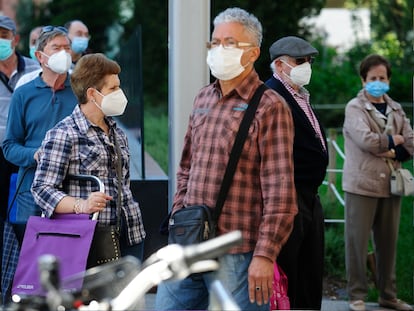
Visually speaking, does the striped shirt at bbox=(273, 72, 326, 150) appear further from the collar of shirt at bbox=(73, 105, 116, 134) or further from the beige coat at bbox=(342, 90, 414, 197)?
the beige coat at bbox=(342, 90, 414, 197)

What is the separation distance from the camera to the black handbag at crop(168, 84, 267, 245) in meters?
4.66

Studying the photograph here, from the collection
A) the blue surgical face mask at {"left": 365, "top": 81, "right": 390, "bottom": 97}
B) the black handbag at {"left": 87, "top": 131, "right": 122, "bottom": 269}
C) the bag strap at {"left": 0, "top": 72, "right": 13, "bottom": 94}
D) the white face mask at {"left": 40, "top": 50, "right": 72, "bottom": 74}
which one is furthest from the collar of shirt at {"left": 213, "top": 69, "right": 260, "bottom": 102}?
the blue surgical face mask at {"left": 365, "top": 81, "right": 390, "bottom": 97}

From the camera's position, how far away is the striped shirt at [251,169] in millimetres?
4633

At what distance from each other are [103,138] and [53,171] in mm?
320

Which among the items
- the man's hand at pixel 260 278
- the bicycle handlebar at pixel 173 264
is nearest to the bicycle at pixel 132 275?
the bicycle handlebar at pixel 173 264

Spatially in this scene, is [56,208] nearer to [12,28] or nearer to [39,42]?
[39,42]

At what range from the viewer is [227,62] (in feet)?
15.8

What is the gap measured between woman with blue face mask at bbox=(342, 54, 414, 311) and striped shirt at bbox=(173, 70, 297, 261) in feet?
11.2

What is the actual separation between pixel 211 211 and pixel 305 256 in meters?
1.60

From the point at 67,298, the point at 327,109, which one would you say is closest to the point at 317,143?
the point at 67,298

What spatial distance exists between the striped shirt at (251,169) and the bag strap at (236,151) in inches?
0.8

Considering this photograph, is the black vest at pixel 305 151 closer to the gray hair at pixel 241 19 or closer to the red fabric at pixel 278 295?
the red fabric at pixel 278 295

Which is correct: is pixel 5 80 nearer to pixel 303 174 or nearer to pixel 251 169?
pixel 303 174

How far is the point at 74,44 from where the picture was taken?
346 inches
